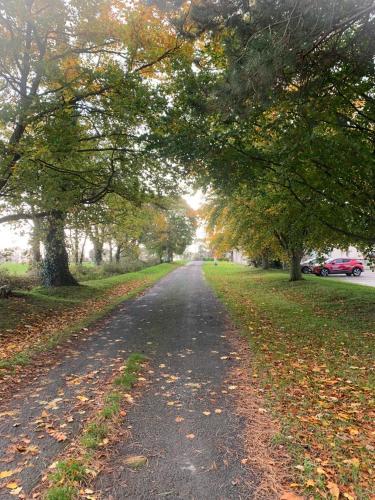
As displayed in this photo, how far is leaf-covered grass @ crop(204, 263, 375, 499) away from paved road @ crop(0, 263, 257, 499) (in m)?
0.60

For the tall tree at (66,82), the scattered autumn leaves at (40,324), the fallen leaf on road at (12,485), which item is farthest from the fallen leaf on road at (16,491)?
the tall tree at (66,82)

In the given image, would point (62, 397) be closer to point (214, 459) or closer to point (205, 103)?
point (214, 459)

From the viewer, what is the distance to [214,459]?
3.60 meters

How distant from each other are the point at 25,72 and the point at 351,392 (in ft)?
34.2

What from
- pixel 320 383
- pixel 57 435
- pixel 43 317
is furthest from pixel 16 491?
pixel 43 317

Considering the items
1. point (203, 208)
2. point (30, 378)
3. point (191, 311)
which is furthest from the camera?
point (203, 208)

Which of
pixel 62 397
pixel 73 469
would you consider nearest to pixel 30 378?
pixel 62 397

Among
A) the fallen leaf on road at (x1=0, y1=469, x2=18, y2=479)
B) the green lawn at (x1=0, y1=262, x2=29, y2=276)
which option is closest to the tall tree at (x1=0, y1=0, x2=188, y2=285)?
the fallen leaf on road at (x1=0, y1=469, x2=18, y2=479)

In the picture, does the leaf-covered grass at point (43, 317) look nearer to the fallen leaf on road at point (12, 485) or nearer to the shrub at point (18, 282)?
the shrub at point (18, 282)

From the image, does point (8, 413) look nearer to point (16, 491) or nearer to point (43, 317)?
point (16, 491)

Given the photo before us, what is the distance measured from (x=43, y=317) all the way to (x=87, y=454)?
8.47 meters

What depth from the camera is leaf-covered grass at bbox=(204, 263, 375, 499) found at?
137 inches

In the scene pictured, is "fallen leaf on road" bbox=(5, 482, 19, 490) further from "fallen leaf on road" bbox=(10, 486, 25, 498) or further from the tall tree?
the tall tree

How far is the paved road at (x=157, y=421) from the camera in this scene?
3263mm
